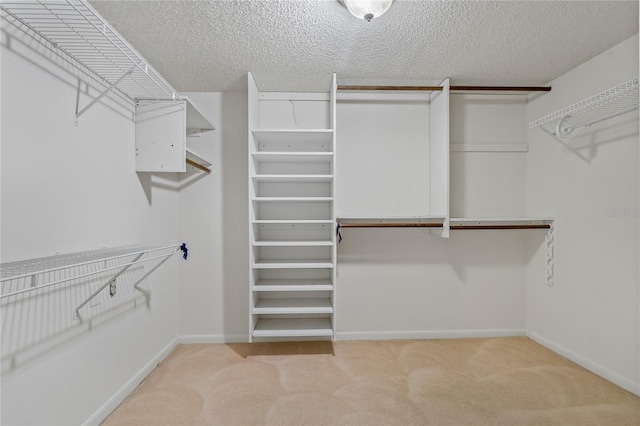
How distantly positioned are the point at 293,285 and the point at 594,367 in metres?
2.24

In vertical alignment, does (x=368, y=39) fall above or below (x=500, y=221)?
above

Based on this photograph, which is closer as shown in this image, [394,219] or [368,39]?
[368,39]

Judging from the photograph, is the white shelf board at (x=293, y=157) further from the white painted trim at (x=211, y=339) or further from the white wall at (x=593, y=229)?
the white wall at (x=593, y=229)

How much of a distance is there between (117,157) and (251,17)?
116 cm

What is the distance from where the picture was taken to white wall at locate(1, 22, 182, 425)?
3.48 ft

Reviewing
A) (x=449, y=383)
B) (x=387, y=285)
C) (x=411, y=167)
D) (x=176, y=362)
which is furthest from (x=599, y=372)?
(x=176, y=362)

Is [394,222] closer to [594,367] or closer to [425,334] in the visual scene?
[425,334]

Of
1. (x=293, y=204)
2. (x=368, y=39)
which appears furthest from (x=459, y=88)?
(x=293, y=204)

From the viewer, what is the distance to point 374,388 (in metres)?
1.74

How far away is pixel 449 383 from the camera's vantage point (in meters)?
1.79

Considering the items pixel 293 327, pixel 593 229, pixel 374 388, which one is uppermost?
pixel 593 229

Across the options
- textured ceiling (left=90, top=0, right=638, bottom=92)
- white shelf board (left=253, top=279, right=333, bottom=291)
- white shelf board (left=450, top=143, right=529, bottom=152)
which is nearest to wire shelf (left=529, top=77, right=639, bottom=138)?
white shelf board (left=450, top=143, right=529, bottom=152)

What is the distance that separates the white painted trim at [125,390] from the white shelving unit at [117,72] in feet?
4.58

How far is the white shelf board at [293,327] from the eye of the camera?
201cm
